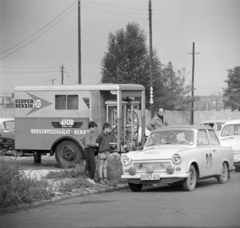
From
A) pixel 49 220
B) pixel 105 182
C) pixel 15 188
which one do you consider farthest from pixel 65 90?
pixel 49 220

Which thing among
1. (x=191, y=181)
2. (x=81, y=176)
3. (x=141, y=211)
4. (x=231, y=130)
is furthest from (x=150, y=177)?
(x=231, y=130)

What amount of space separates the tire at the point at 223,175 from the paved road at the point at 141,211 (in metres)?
1.32

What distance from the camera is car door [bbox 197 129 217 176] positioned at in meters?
13.2

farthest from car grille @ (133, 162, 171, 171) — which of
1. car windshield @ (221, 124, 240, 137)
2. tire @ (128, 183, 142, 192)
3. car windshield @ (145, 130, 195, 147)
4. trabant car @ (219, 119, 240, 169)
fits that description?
car windshield @ (221, 124, 240, 137)

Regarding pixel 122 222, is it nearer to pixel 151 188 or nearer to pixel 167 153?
pixel 167 153

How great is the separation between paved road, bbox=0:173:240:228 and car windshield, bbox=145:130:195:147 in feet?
4.21

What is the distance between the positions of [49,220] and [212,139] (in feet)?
20.6

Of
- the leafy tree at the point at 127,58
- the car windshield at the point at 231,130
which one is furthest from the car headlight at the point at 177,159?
the leafy tree at the point at 127,58

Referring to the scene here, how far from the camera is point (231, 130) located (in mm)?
19531

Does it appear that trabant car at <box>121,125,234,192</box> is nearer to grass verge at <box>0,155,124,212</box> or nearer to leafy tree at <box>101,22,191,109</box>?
grass verge at <box>0,155,124,212</box>

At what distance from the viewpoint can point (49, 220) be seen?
899 centimetres

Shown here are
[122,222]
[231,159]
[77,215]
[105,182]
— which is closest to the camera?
[122,222]

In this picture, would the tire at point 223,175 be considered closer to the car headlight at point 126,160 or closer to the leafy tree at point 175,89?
the car headlight at point 126,160

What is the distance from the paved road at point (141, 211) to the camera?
844cm
